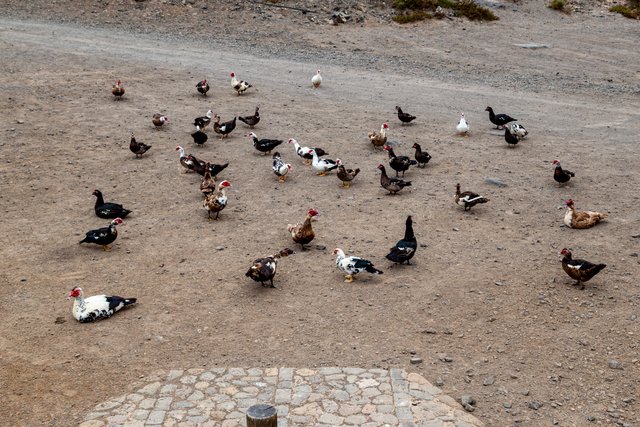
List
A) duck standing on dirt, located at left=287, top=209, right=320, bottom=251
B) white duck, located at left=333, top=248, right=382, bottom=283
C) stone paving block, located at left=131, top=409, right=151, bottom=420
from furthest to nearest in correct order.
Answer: duck standing on dirt, located at left=287, top=209, right=320, bottom=251
white duck, located at left=333, top=248, right=382, bottom=283
stone paving block, located at left=131, top=409, right=151, bottom=420

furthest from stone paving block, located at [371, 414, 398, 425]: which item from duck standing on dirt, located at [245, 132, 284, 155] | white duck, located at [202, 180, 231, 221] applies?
duck standing on dirt, located at [245, 132, 284, 155]

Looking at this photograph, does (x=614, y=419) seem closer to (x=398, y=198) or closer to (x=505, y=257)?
(x=505, y=257)

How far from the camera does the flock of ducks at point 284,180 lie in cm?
1157

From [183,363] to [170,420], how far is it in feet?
4.26

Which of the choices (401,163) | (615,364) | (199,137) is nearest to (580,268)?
(615,364)

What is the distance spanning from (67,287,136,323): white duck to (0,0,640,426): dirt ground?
0.57ft

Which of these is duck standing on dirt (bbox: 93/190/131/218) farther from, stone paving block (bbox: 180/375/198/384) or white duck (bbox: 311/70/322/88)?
white duck (bbox: 311/70/322/88)

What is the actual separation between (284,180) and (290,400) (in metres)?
8.91

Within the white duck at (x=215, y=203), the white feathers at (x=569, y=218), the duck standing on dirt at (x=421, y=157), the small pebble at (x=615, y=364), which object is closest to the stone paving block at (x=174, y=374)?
the white duck at (x=215, y=203)

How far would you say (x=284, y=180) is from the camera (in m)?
17.2

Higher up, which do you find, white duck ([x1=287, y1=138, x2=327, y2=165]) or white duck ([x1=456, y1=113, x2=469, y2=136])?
white duck ([x1=456, y1=113, x2=469, y2=136])

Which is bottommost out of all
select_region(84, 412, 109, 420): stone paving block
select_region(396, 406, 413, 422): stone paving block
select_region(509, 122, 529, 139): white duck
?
select_region(84, 412, 109, 420): stone paving block

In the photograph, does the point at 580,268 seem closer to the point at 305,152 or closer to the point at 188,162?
the point at 305,152

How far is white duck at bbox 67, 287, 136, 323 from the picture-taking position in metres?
10.8
